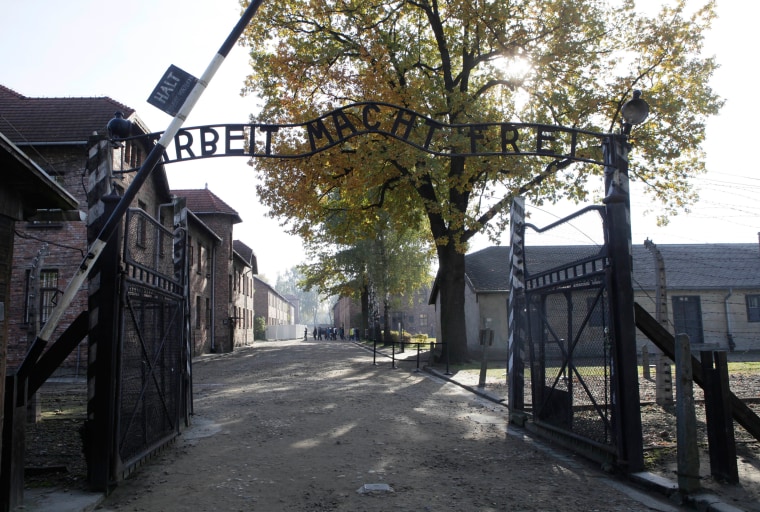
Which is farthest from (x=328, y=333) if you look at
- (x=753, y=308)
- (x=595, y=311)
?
Answer: (x=595, y=311)

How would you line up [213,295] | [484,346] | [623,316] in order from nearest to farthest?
[623,316]
[484,346]
[213,295]

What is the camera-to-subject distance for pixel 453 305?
22.6 m

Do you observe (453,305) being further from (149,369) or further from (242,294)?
(242,294)

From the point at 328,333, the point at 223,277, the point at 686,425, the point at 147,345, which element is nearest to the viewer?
the point at 686,425

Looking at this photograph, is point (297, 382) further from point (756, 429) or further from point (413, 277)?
point (413, 277)

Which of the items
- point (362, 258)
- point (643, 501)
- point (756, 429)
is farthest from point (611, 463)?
point (362, 258)

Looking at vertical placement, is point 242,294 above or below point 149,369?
above

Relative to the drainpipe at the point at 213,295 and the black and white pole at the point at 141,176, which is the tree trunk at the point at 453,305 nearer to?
the black and white pole at the point at 141,176

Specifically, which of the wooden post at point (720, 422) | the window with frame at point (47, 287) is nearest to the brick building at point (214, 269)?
the window with frame at point (47, 287)

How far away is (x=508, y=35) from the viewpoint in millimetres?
20031

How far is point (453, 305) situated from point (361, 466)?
15.8 m

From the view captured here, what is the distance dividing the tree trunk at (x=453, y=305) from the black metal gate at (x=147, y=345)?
1442cm

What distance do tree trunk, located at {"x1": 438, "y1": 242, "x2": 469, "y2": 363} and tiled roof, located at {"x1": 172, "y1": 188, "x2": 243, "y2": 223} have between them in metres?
23.4

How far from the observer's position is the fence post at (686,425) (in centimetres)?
559
